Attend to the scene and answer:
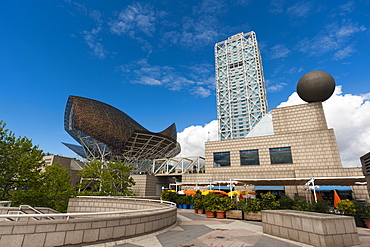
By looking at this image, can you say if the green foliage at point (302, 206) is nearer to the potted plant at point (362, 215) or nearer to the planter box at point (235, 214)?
the potted plant at point (362, 215)

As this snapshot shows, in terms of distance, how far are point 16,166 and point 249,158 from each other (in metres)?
28.6

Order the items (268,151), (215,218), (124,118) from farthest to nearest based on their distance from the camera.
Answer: (124,118)
(268,151)
(215,218)

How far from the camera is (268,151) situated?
28.9m

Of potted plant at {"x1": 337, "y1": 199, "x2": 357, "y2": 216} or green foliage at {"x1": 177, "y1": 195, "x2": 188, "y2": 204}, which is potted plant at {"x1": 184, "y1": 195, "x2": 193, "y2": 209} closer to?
green foliage at {"x1": 177, "y1": 195, "x2": 188, "y2": 204}

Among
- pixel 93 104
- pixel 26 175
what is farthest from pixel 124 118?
pixel 26 175

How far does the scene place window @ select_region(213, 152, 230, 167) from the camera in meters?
31.9

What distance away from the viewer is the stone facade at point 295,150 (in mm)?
24906

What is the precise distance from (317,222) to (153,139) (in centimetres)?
4430

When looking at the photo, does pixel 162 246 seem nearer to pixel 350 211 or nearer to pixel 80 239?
pixel 80 239

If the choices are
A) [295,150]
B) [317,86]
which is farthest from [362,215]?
[317,86]

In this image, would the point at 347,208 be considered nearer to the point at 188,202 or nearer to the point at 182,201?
the point at 188,202

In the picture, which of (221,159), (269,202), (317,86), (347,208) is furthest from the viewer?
(221,159)

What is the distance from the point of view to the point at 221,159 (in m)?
32.5

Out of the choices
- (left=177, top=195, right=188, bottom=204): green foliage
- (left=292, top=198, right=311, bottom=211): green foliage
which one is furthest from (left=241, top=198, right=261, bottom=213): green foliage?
(left=177, top=195, right=188, bottom=204): green foliage
